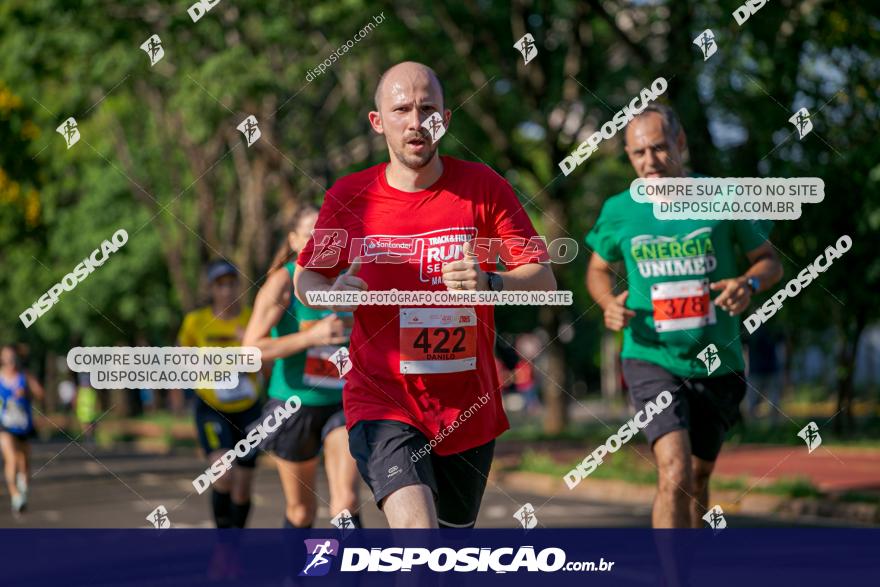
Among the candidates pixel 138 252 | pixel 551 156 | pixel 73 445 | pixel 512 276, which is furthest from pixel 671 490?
pixel 138 252

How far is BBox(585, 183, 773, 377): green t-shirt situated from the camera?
6.53m

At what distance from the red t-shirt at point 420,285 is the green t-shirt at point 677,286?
5.06 ft

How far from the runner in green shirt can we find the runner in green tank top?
61.2 inches

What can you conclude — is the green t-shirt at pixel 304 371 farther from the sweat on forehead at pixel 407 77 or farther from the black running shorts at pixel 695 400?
the sweat on forehead at pixel 407 77

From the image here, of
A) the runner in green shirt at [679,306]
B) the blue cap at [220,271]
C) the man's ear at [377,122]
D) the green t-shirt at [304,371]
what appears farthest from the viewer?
the blue cap at [220,271]

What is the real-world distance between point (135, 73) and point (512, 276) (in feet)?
55.6

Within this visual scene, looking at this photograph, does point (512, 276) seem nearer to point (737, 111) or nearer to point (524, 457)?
point (737, 111)

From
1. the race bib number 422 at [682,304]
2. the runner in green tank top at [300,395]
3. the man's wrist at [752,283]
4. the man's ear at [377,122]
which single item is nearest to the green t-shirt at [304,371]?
the runner in green tank top at [300,395]

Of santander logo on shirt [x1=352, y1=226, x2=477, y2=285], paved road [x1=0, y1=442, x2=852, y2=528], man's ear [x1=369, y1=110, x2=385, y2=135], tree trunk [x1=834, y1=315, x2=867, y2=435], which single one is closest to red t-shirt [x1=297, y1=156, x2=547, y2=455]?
santander logo on shirt [x1=352, y1=226, x2=477, y2=285]

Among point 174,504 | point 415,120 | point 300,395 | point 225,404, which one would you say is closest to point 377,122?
point 415,120

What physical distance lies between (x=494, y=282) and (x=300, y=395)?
2.81 meters

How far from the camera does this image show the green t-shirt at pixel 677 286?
6.53 meters

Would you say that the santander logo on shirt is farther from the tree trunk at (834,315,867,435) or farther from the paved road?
the tree trunk at (834,315,867,435)

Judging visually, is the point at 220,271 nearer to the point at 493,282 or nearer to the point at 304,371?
the point at 304,371
